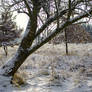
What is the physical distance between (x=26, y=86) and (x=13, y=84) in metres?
0.39

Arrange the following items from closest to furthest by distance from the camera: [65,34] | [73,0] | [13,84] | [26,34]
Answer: [73,0], [13,84], [26,34], [65,34]

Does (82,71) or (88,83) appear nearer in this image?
(88,83)

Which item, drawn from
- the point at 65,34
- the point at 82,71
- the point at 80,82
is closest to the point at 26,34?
the point at 80,82

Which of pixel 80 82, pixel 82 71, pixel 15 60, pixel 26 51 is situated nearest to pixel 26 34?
pixel 26 51

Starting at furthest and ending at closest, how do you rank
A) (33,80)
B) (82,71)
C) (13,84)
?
(82,71) → (33,80) → (13,84)

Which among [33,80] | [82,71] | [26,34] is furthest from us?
[82,71]

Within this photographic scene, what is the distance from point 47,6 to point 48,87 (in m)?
2.47

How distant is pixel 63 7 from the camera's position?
5.66 m

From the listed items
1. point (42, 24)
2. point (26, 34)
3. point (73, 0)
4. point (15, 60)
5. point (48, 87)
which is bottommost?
point (48, 87)

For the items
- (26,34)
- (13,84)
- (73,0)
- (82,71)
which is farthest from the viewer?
(82,71)

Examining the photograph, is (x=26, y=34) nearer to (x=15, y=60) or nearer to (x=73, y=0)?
(x=15, y=60)

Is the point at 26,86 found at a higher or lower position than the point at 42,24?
lower

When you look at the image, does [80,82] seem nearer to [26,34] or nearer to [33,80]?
[33,80]

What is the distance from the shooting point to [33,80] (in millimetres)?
5770
